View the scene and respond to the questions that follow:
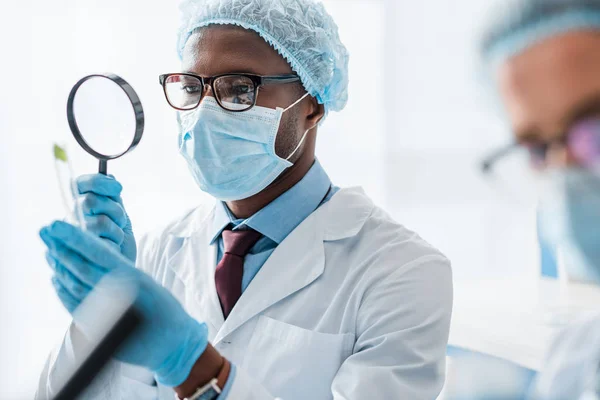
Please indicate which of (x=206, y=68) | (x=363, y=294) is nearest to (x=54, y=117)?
(x=206, y=68)

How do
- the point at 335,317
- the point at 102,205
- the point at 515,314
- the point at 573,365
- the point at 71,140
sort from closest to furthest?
the point at 573,365 < the point at 102,205 < the point at 335,317 < the point at 515,314 < the point at 71,140

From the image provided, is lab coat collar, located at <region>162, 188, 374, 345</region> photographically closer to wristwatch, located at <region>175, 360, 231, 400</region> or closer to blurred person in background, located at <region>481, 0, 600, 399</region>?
wristwatch, located at <region>175, 360, 231, 400</region>

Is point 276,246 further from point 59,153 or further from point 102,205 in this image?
point 59,153

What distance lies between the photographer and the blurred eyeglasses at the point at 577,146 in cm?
75

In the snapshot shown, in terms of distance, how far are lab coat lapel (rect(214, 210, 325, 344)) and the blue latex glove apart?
1.13ft

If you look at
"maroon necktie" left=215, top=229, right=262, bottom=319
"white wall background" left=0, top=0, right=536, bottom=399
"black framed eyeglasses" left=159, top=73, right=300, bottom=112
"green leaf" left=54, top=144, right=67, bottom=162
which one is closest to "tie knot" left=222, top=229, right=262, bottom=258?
"maroon necktie" left=215, top=229, right=262, bottom=319

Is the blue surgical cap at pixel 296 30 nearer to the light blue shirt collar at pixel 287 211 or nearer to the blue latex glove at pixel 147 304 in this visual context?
the light blue shirt collar at pixel 287 211

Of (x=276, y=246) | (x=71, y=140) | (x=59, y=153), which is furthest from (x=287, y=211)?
(x=71, y=140)

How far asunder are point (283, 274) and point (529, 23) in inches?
34.2

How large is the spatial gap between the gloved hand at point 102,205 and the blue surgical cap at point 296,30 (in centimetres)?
52

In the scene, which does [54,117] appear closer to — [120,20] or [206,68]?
[120,20]

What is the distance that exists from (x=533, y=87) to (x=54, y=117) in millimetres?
2089

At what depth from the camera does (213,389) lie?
1.14 m

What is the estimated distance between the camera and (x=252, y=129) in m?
1.53
